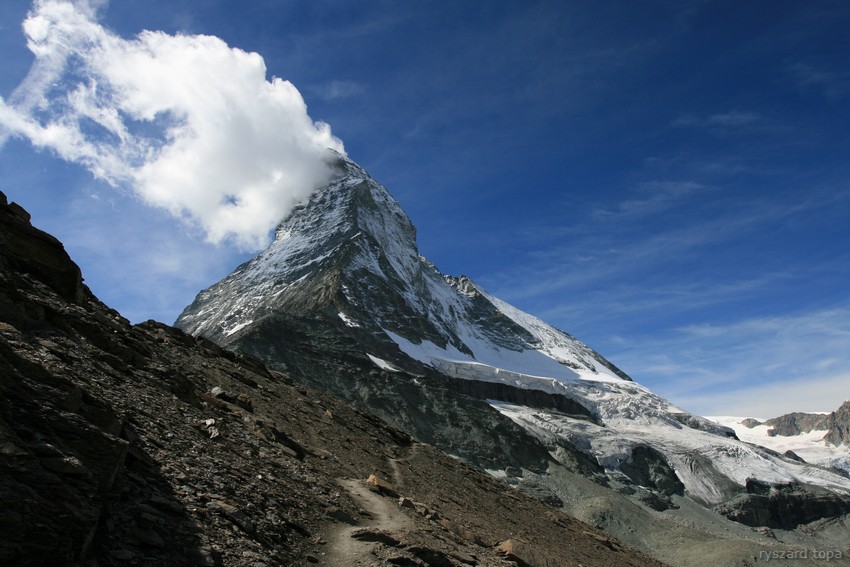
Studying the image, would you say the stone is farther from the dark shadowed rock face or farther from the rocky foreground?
the dark shadowed rock face

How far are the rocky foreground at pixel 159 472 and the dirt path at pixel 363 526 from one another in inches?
2.1

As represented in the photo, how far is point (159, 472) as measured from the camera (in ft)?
36.0

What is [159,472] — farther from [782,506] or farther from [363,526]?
[782,506]

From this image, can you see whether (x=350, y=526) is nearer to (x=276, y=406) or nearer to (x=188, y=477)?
(x=188, y=477)

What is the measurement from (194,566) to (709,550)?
62082mm

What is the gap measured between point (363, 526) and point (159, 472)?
5285 millimetres

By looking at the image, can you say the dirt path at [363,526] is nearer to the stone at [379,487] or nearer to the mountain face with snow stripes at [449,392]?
the stone at [379,487]

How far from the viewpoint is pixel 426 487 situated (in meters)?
26.4

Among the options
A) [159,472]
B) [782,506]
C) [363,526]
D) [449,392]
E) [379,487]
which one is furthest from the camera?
[782,506]

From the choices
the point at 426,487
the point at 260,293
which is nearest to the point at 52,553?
the point at 426,487

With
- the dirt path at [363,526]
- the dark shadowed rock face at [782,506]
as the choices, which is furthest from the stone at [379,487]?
the dark shadowed rock face at [782,506]

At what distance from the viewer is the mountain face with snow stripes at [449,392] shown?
324 ft

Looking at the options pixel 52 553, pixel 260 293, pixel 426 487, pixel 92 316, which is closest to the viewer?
pixel 52 553

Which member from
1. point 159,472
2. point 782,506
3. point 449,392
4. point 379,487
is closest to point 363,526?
point 379,487
